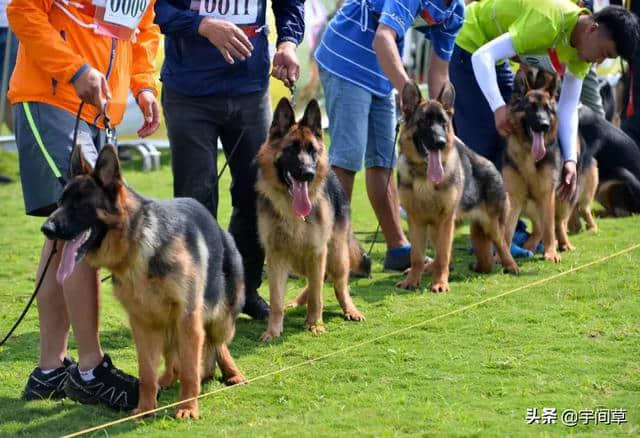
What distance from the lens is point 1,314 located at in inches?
251

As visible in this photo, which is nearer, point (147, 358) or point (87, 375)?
point (147, 358)

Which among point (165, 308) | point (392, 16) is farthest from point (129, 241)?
point (392, 16)

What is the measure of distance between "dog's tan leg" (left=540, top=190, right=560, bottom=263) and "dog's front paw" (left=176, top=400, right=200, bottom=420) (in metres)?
4.19

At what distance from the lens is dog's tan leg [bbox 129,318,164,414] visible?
441 cm

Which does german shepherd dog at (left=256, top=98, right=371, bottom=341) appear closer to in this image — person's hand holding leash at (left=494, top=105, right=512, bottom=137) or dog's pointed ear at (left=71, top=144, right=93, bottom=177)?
person's hand holding leash at (left=494, top=105, right=512, bottom=137)

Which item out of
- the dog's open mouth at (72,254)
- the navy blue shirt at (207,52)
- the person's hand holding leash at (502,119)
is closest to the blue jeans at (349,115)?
the person's hand holding leash at (502,119)

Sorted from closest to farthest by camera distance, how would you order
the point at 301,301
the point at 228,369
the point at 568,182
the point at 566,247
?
the point at 228,369
the point at 301,301
the point at 568,182
the point at 566,247

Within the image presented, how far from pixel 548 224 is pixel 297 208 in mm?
2815

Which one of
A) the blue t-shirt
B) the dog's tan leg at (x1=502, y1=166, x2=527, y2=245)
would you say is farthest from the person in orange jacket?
the dog's tan leg at (x1=502, y1=166, x2=527, y2=245)

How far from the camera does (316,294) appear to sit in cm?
609

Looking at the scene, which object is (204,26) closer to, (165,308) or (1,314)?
(165,308)

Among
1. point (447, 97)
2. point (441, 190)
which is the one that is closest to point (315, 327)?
point (441, 190)

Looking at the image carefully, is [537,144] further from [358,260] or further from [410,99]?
[358,260]

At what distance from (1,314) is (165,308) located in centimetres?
249
